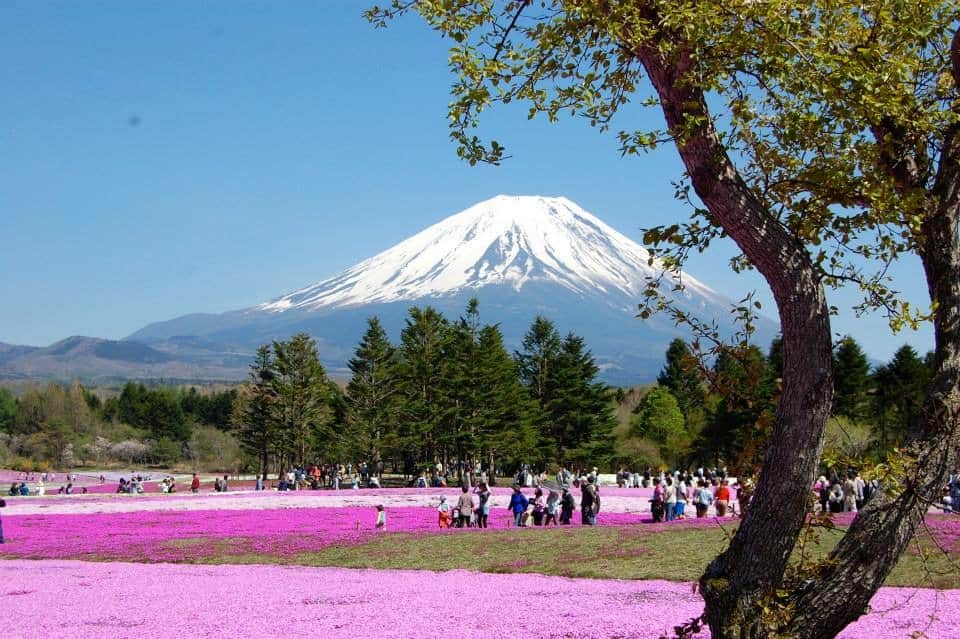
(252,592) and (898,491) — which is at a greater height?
(898,491)

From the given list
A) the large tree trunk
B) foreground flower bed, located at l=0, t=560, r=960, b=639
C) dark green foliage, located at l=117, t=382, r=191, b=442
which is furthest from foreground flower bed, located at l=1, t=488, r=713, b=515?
dark green foliage, located at l=117, t=382, r=191, b=442

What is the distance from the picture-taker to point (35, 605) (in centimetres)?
1559

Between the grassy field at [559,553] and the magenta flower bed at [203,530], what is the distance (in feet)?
2.85

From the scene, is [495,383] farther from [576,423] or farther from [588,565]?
[588,565]

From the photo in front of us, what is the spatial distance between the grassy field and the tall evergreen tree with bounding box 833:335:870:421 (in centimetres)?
4934

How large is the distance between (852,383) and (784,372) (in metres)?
69.9

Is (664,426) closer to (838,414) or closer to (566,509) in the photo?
(838,414)

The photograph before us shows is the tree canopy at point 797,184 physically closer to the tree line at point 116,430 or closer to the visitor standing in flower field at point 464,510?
the visitor standing in flower field at point 464,510

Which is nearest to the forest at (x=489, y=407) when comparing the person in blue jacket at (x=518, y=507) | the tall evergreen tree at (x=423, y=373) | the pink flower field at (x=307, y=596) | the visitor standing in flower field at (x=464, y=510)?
the tall evergreen tree at (x=423, y=373)

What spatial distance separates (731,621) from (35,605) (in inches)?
516

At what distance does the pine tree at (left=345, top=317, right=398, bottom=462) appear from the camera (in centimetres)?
6888

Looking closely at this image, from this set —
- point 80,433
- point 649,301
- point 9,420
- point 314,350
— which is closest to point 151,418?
point 80,433

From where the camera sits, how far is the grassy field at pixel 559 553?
1831cm

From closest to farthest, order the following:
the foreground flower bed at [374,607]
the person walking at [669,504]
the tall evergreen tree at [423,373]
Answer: the foreground flower bed at [374,607] < the person walking at [669,504] < the tall evergreen tree at [423,373]
